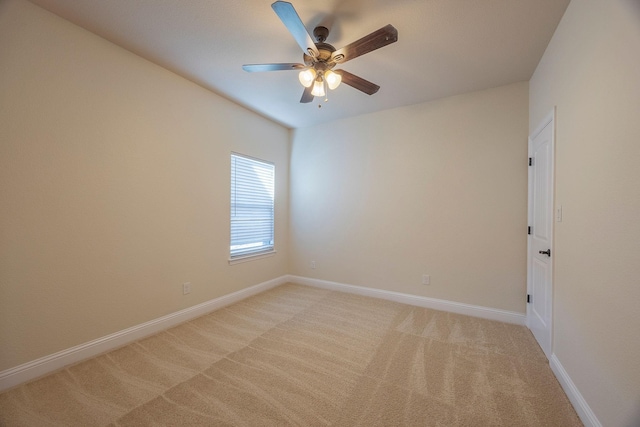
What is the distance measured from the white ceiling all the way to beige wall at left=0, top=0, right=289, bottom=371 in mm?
299

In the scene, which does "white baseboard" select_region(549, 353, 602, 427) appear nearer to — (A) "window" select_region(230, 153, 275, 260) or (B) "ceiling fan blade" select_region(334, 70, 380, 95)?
(B) "ceiling fan blade" select_region(334, 70, 380, 95)

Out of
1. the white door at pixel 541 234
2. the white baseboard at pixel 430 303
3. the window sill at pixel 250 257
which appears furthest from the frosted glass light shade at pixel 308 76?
the white baseboard at pixel 430 303

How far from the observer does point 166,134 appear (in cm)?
253

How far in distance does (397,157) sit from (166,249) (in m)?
3.06

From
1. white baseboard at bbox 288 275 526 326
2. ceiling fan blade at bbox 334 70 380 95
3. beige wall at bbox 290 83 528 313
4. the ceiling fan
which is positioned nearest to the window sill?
beige wall at bbox 290 83 528 313

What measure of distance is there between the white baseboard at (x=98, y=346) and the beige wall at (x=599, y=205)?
333 centimetres

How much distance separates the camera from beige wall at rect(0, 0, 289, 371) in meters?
1.67

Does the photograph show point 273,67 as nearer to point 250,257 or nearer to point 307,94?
point 307,94

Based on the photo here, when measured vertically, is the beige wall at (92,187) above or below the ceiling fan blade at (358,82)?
below

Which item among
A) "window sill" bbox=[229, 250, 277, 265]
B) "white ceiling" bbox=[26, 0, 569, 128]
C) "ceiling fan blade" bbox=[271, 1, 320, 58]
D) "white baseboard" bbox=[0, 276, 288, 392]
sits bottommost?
"white baseboard" bbox=[0, 276, 288, 392]

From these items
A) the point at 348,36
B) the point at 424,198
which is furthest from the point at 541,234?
the point at 348,36

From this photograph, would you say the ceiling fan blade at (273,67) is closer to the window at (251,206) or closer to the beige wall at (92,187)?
the beige wall at (92,187)

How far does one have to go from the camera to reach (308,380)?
1.75m

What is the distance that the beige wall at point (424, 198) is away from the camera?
8.79 ft
